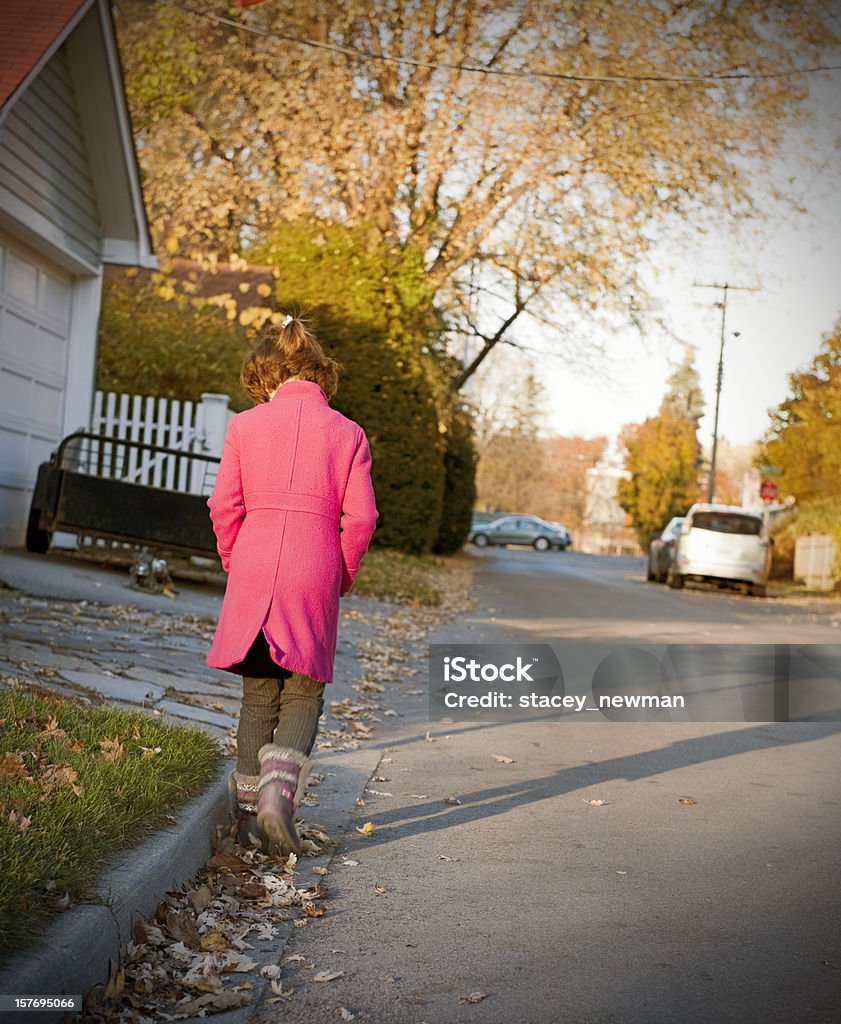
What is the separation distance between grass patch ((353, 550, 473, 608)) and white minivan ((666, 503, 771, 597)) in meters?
4.53

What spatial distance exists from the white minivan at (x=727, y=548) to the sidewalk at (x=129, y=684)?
1180 cm

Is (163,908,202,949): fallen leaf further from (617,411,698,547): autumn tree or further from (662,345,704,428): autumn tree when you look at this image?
(662,345,704,428): autumn tree

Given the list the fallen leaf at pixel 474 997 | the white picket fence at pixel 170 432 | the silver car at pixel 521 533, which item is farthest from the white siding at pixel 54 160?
the silver car at pixel 521 533

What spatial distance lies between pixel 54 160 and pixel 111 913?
39.9ft

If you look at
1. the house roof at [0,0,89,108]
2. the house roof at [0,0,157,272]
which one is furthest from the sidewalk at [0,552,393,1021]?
the house roof at [0,0,89,108]

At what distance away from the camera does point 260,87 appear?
24.7 meters

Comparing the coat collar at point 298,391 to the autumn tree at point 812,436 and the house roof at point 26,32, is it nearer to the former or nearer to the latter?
the house roof at point 26,32

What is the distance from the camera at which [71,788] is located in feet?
13.7

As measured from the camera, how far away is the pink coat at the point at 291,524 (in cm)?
442

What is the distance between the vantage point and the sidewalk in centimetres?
318

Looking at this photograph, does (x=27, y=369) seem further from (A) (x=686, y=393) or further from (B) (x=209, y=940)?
(A) (x=686, y=393)

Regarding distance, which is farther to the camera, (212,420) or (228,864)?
(212,420)

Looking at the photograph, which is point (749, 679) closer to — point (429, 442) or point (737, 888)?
point (737, 888)

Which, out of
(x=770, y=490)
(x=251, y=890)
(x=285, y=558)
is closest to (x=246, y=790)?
(x=251, y=890)
